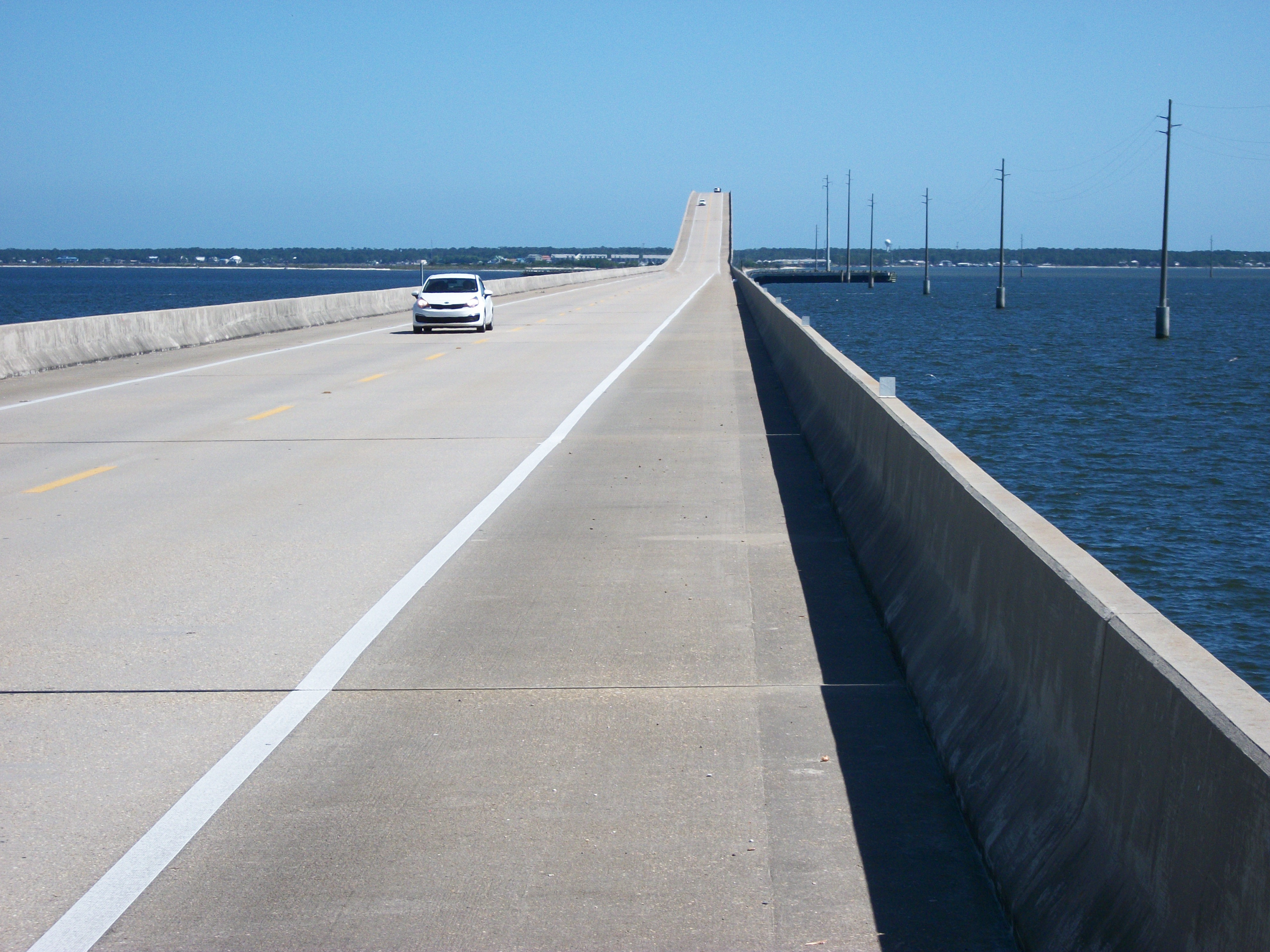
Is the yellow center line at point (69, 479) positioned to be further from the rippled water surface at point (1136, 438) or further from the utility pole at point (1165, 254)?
the utility pole at point (1165, 254)

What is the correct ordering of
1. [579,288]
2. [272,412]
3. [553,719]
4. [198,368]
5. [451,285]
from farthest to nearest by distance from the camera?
[579,288]
[451,285]
[198,368]
[272,412]
[553,719]

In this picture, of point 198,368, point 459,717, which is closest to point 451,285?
point 198,368

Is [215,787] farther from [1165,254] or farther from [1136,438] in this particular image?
[1165,254]

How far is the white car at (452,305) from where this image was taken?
120 feet

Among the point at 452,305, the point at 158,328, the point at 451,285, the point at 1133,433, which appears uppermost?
the point at 451,285

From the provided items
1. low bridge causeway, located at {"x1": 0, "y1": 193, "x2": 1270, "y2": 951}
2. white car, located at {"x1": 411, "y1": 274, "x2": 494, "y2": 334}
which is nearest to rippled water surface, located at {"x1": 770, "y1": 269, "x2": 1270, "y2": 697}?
low bridge causeway, located at {"x1": 0, "y1": 193, "x2": 1270, "y2": 951}

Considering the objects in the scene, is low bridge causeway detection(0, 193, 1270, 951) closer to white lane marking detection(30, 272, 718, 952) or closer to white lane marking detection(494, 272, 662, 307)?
white lane marking detection(30, 272, 718, 952)

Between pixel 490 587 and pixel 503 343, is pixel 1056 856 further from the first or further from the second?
pixel 503 343

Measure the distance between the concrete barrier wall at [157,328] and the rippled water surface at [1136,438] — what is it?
55.1ft

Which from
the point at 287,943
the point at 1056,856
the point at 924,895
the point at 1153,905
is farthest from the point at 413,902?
the point at 1153,905

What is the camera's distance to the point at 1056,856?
13.4ft

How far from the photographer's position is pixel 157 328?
3120cm

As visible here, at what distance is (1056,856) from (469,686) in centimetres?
331

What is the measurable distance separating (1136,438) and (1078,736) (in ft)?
93.3
